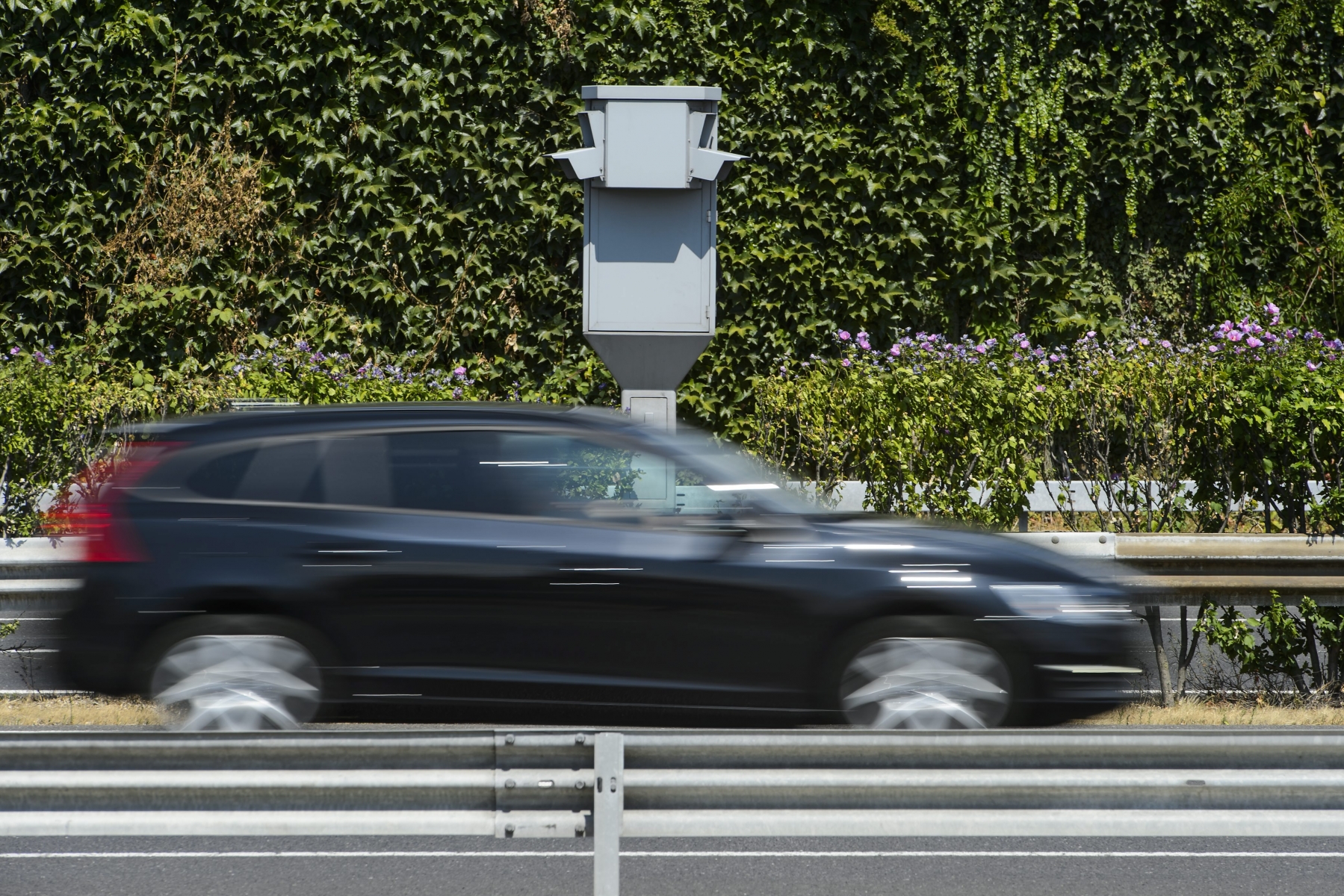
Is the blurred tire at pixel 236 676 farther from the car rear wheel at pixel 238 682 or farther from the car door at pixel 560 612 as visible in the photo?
the car door at pixel 560 612

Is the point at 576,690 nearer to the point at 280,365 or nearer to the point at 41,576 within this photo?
the point at 41,576

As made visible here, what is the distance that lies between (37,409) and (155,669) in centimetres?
409

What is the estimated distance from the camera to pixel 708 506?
19.1 feet

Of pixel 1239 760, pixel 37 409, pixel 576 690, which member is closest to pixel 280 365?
pixel 37 409

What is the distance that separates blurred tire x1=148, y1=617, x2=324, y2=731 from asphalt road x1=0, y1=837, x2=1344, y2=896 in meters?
0.55

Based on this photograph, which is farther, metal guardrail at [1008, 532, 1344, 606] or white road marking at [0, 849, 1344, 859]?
metal guardrail at [1008, 532, 1344, 606]

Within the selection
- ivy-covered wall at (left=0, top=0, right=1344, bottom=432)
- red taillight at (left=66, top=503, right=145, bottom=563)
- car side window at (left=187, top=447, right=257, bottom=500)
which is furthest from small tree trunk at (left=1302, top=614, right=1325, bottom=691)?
red taillight at (left=66, top=503, right=145, bottom=563)

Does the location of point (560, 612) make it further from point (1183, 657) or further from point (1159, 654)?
point (1183, 657)

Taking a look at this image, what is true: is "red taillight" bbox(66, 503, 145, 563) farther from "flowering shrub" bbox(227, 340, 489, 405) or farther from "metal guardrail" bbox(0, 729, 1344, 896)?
"flowering shrub" bbox(227, 340, 489, 405)

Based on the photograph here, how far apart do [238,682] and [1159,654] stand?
5373 millimetres

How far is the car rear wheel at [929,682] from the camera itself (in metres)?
5.68

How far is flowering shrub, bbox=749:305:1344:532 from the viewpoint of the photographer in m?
8.04

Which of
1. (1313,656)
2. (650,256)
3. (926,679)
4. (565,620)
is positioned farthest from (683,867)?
(650,256)

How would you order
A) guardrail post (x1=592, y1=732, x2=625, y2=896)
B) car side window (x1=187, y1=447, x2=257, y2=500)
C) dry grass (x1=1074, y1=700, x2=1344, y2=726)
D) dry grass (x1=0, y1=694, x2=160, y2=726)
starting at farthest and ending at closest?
dry grass (x1=1074, y1=700, x2=1344, y2=726)
dry grass (x1=0, y1=694, x2=160, y2=726)
car side window (x1=187, y1=447, x2=257, y2=500)
guardrail post (x1=592, y1=732, x2=625, y2=896)
